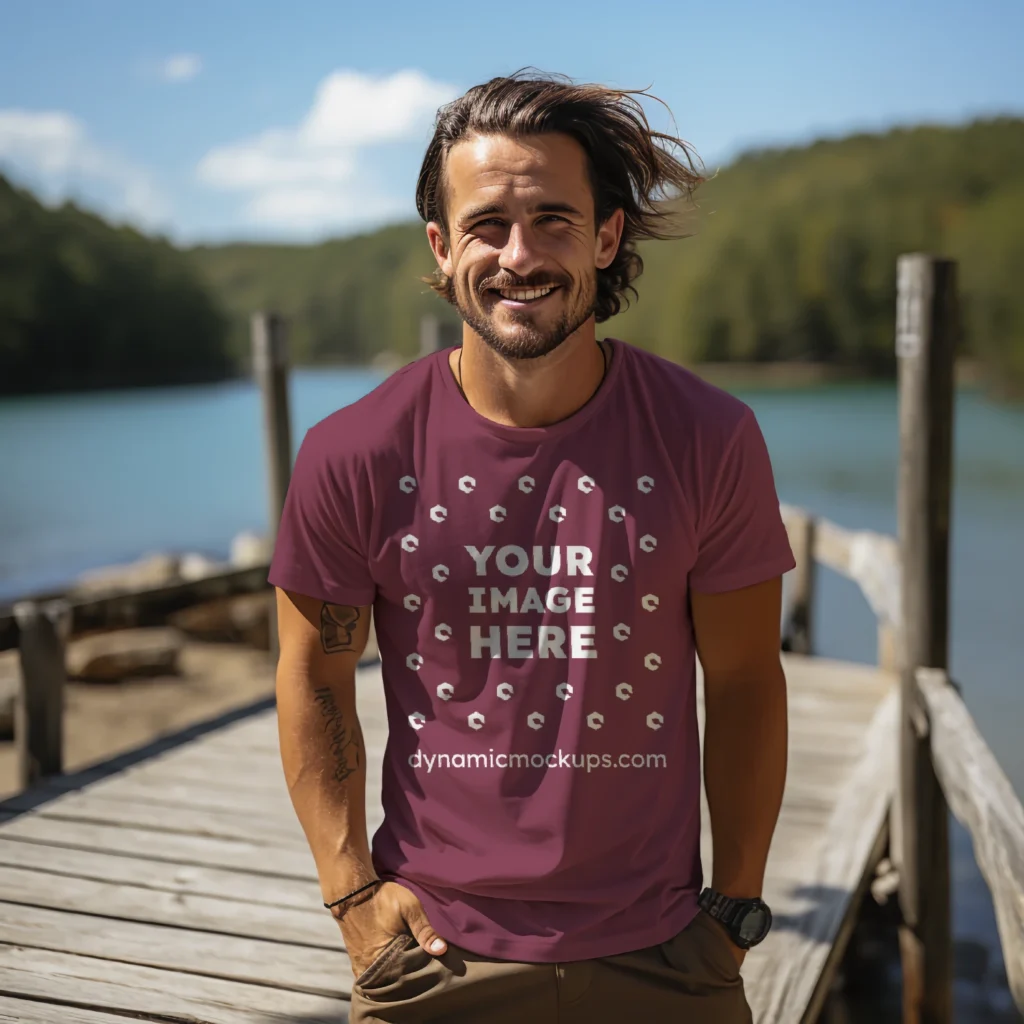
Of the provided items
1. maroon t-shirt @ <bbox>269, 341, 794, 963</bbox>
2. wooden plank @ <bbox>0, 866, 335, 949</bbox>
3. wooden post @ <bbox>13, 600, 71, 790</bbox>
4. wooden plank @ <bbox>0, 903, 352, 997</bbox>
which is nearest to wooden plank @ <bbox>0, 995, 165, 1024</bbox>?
wooden plank @ <bbox>0, 903, 352, 997</bbox>

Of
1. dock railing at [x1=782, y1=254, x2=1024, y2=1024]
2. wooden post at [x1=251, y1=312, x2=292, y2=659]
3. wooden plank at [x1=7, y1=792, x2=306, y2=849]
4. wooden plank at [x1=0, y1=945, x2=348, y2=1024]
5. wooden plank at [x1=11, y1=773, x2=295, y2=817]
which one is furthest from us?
wooden post at [x1=251, y1=312, x2=292, y2=659]

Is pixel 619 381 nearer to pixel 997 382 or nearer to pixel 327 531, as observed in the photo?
pixel 327 531

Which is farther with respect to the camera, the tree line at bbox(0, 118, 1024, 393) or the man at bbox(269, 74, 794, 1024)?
the tree line at bbox(0, 118, 1024, 393)

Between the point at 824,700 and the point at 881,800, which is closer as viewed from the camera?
the point at 881,800

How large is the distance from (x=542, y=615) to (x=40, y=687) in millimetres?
2896

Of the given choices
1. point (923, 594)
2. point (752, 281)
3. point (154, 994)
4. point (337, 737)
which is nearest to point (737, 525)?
point (337, 737)

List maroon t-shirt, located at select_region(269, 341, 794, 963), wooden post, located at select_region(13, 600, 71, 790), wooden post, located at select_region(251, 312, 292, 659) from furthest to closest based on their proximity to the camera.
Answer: wooden post, located at select_region(251, 312, 292, 659), wooden post, located at select_region(13, 600, 71, 790), maroon t-shirt, located at select_region(269, 341, 794, 963)

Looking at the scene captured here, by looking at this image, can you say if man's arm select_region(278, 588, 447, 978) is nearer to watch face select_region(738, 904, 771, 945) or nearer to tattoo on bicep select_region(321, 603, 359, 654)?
tattoo on bicep select_region(321, 603, 359, 654)

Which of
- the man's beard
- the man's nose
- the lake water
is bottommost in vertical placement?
the lake water

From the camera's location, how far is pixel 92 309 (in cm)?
7112

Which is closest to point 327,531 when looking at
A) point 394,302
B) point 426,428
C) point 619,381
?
point 426,428

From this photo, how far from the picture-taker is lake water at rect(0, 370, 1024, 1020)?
57.9 feet

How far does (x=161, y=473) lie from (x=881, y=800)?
48.9m

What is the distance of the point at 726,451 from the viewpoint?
1677mm
